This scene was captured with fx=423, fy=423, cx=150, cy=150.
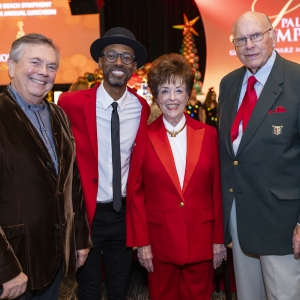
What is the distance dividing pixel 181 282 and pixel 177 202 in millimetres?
482

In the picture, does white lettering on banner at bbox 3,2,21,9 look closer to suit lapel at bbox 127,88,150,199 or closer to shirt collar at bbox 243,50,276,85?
suit lapel at bbox 127,88,150,199

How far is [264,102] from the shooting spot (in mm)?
2170

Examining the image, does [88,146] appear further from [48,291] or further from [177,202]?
[48,291]

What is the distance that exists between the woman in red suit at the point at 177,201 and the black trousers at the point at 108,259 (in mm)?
103

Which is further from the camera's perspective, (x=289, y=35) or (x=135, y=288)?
(x=289, y=35)

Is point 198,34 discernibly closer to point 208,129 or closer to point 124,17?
point 124,17

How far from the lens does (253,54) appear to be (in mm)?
2232

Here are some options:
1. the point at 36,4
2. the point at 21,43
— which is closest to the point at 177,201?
the point at 21,43

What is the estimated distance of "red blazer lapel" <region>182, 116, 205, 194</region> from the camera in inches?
92.2

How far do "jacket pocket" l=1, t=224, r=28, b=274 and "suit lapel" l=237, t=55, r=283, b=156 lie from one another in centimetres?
116

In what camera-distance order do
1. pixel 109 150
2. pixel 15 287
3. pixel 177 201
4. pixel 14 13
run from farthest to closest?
1. pixel 14 13
2. pixel 109 150
3. pixel 177 201
4. pixel 15 287

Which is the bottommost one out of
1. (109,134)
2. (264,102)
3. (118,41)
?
(109,134)

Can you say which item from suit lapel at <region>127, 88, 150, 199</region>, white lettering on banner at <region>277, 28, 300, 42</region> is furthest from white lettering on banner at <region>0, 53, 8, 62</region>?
suit lapel at <region>127, 88, 150, 199</region>

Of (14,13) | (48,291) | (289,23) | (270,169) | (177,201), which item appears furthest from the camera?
(14,13)
